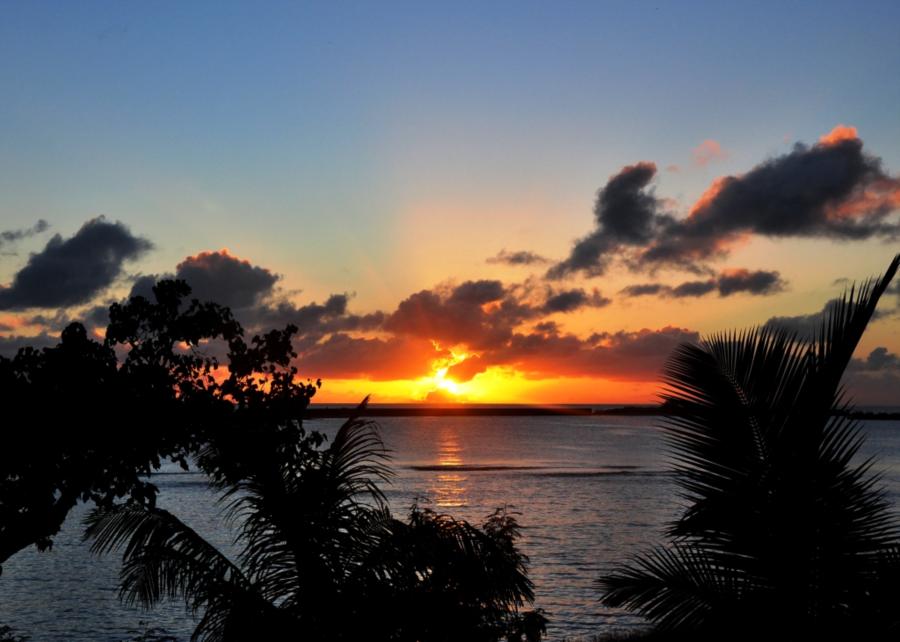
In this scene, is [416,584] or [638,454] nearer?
[416,584]

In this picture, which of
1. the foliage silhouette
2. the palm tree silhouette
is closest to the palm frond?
the palm tree silhouette

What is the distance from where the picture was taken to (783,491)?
5465 mm

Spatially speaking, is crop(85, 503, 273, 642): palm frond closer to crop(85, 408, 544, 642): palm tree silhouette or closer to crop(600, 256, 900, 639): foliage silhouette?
crop(85, 408, 544, 642): palm tree silhouette

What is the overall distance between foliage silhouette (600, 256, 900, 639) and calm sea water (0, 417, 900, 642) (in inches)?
67.1

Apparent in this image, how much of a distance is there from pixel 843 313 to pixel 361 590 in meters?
5.77

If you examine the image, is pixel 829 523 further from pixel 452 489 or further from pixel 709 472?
pixel 452 489

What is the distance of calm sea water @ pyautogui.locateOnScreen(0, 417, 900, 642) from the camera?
106ft

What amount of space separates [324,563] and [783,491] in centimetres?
530

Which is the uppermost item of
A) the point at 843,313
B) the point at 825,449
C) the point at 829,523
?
the point at 843,313

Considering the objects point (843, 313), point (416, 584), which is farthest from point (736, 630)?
point (416, 584)

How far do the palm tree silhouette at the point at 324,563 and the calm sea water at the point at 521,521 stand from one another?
4.17 metres

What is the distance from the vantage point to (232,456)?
34.2 feet

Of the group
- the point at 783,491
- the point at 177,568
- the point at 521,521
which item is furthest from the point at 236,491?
the point at 521,521

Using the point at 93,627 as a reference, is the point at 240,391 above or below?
above
